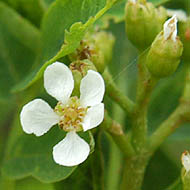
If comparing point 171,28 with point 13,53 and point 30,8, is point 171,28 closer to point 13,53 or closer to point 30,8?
point 30,8

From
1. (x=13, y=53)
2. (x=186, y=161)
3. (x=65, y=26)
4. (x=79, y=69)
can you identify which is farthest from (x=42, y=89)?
(x=186, y=161)

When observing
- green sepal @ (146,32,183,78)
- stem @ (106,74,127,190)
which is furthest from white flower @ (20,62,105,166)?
stem @ (106,74,127,190)

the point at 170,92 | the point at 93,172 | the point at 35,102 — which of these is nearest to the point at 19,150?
the point at 93,172

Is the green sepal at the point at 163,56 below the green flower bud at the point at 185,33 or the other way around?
the other way around

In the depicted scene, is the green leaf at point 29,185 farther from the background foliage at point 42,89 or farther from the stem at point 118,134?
the stem at point 118,134

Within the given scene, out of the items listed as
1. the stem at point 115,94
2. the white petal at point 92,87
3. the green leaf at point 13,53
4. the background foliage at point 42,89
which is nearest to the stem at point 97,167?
the background foliage at point 42,89

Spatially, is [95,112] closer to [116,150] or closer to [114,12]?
[114,12]
